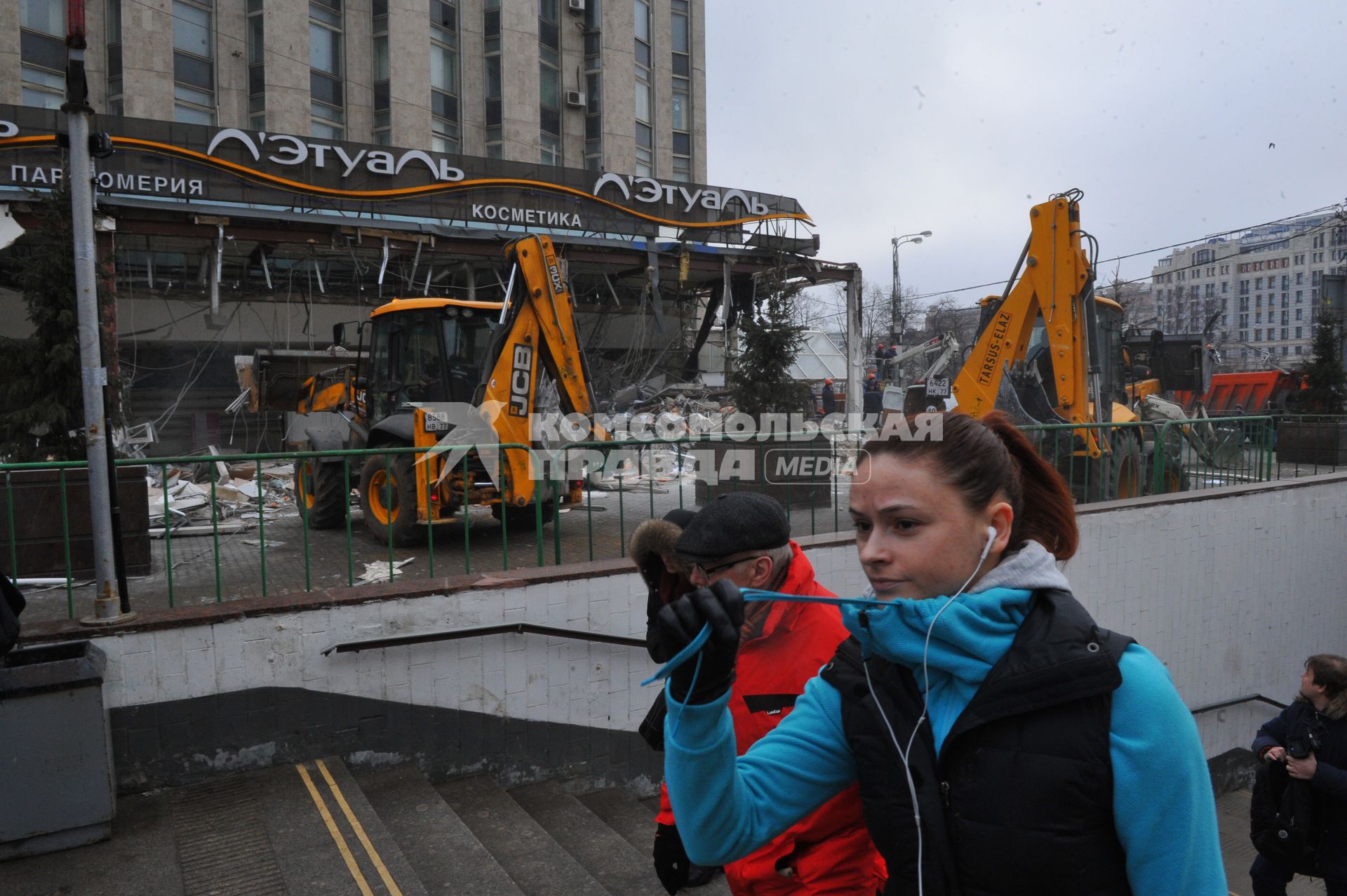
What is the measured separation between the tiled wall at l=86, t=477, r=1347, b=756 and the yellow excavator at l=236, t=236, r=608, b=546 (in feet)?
4.66

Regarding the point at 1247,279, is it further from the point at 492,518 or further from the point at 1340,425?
the point at 492,518

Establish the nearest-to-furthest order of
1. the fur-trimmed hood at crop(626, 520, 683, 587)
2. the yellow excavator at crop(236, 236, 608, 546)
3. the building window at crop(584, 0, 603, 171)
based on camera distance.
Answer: the fur-trimmed hood at crop(626, 520, 683, 587) < the yellow excavator at crop(236, 236, 608, 546) < the building window at crop(584, 0, 603, 171)

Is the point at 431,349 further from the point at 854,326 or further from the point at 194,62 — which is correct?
the point at 194,62

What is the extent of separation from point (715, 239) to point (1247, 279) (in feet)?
224

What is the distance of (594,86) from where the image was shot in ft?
96.0

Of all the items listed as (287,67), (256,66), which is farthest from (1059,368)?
(256,66)

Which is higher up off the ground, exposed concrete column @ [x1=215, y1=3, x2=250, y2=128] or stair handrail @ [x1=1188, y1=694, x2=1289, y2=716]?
exposed concrete column @ [x1=215, y1=3, x2=250, y2=128]

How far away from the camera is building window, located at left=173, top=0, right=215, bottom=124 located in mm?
21828

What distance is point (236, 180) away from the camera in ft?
53.7

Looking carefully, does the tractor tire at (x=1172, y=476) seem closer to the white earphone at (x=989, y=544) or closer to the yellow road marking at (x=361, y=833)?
the yellow road marking at (x=361, y=833)

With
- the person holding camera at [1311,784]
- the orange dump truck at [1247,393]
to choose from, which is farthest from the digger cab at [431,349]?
the orange dump truck at [1247,393]

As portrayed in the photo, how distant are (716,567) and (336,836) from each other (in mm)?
3138

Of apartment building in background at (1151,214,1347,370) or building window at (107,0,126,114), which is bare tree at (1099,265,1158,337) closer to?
apartment building in background at (1151,214,1347,370)

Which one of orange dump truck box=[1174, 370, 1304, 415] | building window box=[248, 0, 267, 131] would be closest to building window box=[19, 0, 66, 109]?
building window box=[248, 0, 267, 131]
